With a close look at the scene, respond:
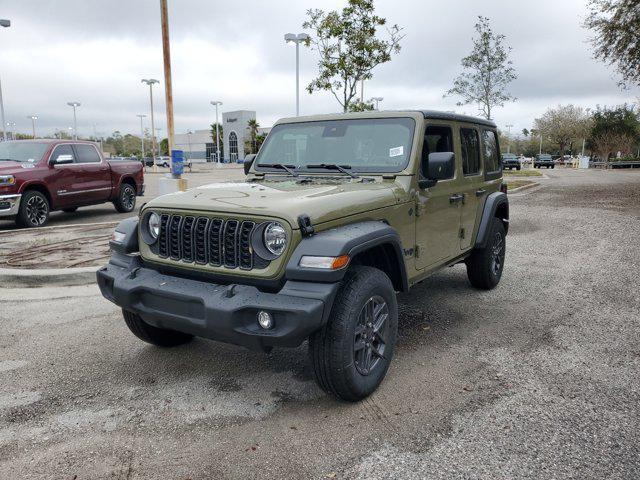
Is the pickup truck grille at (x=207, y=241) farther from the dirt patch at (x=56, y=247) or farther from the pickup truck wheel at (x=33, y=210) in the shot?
the pickup truck wheel at (x=33, y=210)

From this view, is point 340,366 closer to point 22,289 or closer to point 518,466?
point 518,466

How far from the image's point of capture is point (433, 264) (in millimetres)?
4418

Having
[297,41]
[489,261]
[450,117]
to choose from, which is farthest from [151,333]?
[297,41]

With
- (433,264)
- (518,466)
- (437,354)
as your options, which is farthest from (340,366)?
(433,264)

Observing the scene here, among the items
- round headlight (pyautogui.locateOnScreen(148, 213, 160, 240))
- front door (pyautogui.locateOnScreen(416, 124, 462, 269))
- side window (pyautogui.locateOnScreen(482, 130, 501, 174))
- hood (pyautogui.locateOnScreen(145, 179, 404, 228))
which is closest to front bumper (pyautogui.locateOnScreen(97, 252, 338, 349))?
round headlight (pyautogui.locateOnScreen(148, 213, 160, 240))

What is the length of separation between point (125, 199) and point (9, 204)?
127 inches

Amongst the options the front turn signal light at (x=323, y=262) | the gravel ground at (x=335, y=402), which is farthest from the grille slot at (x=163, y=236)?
the front turn signal light at (x=323, y=262)

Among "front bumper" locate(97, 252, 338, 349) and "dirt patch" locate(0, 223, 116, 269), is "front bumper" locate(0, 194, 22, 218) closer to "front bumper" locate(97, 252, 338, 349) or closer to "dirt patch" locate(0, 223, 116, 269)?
"dirt patch" locate(0, 223, 116, 269)

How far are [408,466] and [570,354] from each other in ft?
7.02

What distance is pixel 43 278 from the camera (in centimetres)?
604

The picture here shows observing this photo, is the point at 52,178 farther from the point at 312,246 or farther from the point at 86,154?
the point at 312,246

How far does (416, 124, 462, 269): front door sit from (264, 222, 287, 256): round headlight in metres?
1.43

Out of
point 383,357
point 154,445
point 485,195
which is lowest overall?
point 154,445

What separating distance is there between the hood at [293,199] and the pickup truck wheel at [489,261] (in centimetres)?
219
